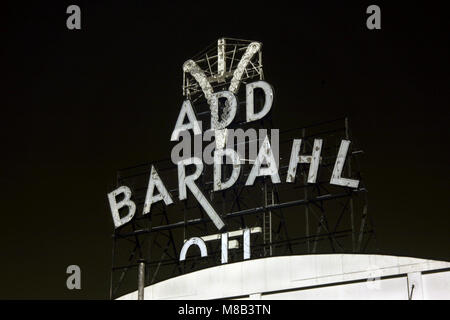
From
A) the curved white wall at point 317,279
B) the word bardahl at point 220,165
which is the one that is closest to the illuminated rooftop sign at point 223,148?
the word bardahl at point 220,165

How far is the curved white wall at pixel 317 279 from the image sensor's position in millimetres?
26911

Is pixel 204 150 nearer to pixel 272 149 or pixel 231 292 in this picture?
pixel 272 149

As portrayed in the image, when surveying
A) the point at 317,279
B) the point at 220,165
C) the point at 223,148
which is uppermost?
the point at 223,148

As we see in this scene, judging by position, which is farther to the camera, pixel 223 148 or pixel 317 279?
pixel 223 148

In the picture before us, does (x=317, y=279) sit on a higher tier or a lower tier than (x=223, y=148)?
lower

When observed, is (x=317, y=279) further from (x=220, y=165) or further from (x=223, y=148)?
(x=223, y=148)

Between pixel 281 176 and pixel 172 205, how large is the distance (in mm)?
6524

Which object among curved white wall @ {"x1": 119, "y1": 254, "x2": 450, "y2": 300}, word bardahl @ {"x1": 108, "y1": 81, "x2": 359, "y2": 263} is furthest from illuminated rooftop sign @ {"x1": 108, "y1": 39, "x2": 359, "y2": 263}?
curved white wall @ {"x1": 119, "y1": 254, "x2": 450, "y2": 300}

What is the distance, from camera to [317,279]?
2947 centimetres

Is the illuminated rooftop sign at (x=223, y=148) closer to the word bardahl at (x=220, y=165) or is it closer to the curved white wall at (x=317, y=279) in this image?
the word bardahl at (x=220, y=165)

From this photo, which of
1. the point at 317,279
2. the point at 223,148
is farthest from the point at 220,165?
the point at 317,279

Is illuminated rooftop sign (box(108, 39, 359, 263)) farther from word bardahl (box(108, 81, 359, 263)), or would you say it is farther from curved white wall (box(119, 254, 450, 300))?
curved white wall (box(119, 254, 450, 300))

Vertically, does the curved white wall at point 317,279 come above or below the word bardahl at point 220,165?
below
